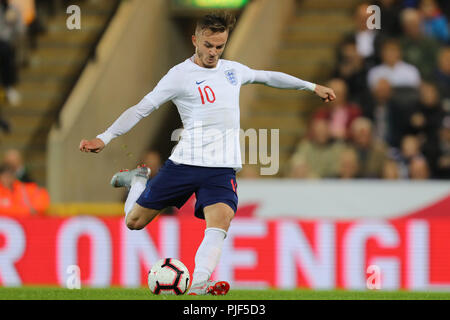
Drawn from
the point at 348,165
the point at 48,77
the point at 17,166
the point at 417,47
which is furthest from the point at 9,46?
the point at 417,47

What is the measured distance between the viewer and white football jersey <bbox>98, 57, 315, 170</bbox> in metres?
8.52

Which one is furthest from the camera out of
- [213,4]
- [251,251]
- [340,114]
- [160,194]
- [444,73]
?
[213,4]

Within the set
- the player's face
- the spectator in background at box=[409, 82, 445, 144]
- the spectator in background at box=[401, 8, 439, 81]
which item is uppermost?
the spectator in background at box=[401, 8, 439, 81]

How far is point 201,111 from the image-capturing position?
336 inches

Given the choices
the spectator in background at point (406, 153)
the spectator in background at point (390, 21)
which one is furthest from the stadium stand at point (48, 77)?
the spectator in background at point (406, 153)

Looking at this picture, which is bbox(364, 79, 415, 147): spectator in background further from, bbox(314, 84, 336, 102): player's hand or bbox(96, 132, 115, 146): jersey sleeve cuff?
bbox(96, 132, 115, 146): jersey sleeve cuff

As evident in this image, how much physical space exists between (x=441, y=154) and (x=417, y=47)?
5.85 feet

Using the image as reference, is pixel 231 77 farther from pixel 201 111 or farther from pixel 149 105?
pixel 149 105

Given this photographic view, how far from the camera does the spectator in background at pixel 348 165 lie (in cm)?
1458

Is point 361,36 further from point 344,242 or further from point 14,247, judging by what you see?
point 14,247

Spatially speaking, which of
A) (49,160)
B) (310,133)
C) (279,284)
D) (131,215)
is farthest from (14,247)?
(131,215)

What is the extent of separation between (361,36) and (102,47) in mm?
4159

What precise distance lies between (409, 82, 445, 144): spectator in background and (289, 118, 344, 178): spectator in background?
3.50 feet

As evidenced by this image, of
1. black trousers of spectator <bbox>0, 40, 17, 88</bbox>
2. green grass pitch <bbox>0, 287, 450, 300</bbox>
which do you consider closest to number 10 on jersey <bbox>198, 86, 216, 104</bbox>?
green grass pitch <bbox>0, 287, 450, 300</bbox>
